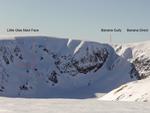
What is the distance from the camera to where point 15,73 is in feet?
639

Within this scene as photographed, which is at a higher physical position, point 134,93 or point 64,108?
point 64,108

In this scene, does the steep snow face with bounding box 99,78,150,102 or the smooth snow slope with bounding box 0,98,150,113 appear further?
the steep snow face with bounding box 99,78,150,102

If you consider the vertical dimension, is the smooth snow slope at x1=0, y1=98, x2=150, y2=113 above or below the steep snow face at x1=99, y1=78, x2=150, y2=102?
above

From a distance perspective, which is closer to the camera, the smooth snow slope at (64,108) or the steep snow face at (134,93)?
the smooth snow slope at (64,108)

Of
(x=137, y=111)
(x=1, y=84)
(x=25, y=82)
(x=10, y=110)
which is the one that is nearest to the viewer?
(x=10, y=110)

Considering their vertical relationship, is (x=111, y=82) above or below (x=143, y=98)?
below

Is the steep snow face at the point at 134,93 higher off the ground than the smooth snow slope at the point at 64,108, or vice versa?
the smooth snow slope at the point at 64,108

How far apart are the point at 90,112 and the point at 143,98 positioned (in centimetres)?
1420

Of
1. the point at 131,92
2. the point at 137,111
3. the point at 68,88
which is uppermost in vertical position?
the point at 137,111

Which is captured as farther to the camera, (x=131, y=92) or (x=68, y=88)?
(x=68, y=88)

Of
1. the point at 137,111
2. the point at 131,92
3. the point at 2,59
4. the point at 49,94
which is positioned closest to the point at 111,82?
the point at 49,94

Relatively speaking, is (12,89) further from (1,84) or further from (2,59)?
(2,59)

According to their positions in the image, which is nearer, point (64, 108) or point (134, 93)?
point (64, 108)

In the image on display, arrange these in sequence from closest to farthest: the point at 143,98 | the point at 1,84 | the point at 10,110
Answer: the point at 10,110
the point at 143,98
the point at 1,84
